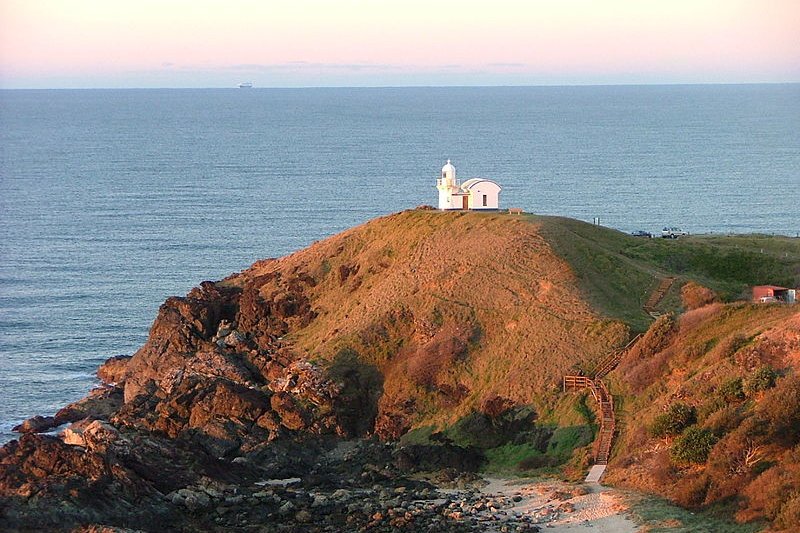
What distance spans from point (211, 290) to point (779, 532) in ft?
148

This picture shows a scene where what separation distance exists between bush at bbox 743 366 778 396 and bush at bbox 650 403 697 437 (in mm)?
2750

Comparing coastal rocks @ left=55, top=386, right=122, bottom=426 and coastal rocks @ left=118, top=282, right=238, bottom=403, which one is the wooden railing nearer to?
coastal rocks @ left=118, top=282, right=238, bottom=403

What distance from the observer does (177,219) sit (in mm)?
145125

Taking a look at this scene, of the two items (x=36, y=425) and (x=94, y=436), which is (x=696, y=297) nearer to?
(x=94, y=436)

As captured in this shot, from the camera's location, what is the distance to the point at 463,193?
88812 mm

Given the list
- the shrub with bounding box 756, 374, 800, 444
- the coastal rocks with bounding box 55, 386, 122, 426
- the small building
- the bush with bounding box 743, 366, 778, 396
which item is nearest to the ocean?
the coastal rocks with bounding box 55, 386, 122, 426

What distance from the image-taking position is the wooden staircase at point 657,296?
73000 mm

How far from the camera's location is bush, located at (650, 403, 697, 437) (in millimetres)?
58688

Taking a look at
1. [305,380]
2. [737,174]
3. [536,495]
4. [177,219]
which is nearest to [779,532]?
[536,495]

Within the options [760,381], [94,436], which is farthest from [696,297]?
[94,436]

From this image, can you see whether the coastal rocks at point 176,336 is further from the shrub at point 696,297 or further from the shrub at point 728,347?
the shrub at point 728,347

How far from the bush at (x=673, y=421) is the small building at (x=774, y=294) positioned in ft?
56.6

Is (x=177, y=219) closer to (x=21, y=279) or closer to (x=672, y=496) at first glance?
(x=21, y=279)

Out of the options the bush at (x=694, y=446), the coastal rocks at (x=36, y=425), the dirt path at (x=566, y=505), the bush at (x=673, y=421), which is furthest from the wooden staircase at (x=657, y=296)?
the coastal rocks at (x=36, y=425)
